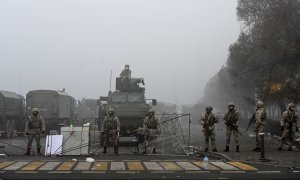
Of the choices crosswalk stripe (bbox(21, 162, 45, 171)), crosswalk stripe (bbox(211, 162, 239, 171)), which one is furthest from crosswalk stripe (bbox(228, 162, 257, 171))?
crosswalk stripe (bbox(21, 162, 45, 171))

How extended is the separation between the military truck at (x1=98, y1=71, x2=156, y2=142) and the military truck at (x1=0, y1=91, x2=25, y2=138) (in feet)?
28.2

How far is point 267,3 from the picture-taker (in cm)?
4050

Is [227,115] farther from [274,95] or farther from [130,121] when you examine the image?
[274,95]

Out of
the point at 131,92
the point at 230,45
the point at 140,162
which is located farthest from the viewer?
the point at 230,45


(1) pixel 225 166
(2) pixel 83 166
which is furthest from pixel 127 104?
(1) pixel 225 166

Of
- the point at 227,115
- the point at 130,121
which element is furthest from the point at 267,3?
the point at 227,115

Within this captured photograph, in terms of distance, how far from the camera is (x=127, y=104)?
89.5 feet

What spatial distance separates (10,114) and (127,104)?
41.4ft

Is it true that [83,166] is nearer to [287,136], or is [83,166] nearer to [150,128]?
[150,128]

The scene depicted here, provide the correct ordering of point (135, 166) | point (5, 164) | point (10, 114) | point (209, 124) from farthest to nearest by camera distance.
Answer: point (10, 114), point (209, 124), point (5, 164), point (135, 166)

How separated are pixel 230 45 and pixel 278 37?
65.6 ft

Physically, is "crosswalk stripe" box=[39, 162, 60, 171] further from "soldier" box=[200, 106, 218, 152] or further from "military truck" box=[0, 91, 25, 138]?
"military truck" box=[0, 91, 25, 138]

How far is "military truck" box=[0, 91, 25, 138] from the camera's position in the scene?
34719 millimetres

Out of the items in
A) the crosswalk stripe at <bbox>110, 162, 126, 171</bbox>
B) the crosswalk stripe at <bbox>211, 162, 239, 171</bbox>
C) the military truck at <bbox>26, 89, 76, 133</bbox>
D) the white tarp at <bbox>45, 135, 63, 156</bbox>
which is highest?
the military truck at <bbox>26, 89, 76, 133</bbox>
